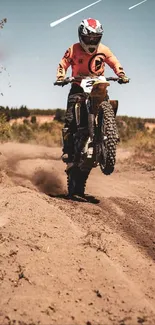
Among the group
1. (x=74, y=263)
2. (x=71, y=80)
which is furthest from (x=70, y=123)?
(x=74, y=263)

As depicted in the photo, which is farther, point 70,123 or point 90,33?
point 70,123

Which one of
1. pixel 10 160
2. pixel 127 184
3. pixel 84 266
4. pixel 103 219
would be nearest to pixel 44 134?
pixel 10 160

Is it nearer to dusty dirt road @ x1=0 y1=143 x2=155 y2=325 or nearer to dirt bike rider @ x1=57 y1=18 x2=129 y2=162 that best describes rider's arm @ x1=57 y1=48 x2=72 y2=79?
dirt bike rider @ x1=57 y1=18 x2=129 y2=162

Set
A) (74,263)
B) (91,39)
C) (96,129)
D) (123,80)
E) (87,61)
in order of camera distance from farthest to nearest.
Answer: (87,61)
(123,80)
(91,39)
(96,129)
(74,263)

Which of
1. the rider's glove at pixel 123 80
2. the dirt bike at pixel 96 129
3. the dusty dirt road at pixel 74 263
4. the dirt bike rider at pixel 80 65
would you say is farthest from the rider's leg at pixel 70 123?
the dusty dirt road at pixel 74 263

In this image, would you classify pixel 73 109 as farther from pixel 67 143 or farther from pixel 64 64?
pixel 64 64

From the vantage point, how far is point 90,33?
23.7 ft

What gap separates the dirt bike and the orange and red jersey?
37 centimetres

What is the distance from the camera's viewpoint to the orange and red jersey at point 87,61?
7.74 metres

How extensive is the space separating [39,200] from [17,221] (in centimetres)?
111

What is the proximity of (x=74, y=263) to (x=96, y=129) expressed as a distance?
3556 mm

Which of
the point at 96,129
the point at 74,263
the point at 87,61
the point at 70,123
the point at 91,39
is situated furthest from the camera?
the point at 70,123

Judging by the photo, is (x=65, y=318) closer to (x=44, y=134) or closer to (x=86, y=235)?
(x=86, y=235)

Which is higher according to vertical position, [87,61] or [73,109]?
[87,61]
